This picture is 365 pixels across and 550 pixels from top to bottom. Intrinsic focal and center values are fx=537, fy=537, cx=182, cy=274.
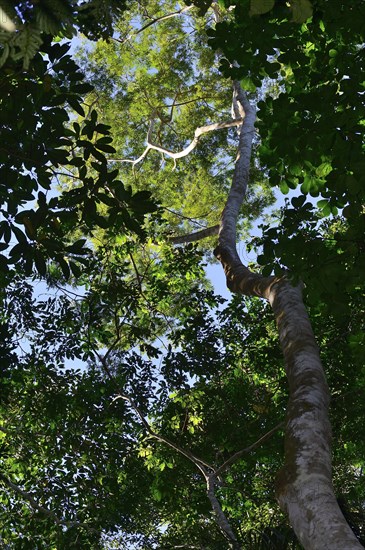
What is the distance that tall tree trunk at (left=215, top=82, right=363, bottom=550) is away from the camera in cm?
222

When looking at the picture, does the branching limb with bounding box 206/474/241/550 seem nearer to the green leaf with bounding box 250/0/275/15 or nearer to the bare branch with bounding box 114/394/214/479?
the bare branch with bounding box 114/394/214/479

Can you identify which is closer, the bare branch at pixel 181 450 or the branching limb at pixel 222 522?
the branching limb at pixel 222 522

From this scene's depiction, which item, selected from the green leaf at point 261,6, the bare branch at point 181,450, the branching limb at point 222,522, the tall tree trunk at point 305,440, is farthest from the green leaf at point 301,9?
the bare branch at point 181,450

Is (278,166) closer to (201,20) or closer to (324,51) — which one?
(324,51)

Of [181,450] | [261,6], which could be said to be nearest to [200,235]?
[181,450]

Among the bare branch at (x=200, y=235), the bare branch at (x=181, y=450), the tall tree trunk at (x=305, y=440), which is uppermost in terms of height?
the bare branch at (x=200, y=235)

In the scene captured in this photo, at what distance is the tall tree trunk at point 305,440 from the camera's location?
222cm

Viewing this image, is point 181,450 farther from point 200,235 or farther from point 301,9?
point 301,9

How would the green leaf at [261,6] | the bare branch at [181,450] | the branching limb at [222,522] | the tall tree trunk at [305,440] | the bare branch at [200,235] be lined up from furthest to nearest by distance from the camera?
the bare branch at [200,235], the bare branch at [181,450], the branching limb at [222,522], the tall tree trunk at [305,440], the green leaf at [261,6]

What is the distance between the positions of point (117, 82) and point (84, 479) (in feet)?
35.9

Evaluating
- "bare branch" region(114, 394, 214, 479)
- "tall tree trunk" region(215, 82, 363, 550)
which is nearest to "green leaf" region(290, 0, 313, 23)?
"tall tree trunk" region(215, 82, 363, 550)

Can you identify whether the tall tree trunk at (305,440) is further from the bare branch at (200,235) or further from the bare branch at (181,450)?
the bare branch at (200,235)

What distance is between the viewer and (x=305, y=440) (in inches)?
106

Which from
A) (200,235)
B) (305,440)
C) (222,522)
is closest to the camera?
(305,440)
